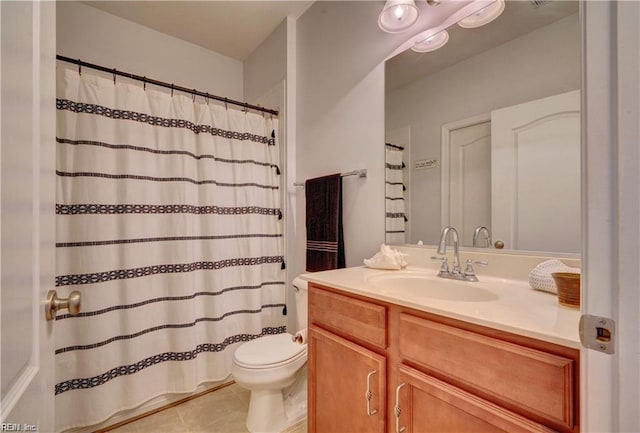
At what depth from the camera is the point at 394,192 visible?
1.55m

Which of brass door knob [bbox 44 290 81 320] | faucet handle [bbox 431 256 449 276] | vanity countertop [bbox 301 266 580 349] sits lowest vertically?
vanity countertop [bbox 301 266 580 349]

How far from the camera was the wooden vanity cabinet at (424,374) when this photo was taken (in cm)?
61

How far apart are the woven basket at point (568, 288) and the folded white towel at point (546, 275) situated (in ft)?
0.38

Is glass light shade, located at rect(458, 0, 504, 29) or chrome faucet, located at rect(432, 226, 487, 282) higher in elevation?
glass light shade, located at rect(458, 0, 504, 29)

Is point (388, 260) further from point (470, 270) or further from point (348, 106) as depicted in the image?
point (348, 106)

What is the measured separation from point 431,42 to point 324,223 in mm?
1128

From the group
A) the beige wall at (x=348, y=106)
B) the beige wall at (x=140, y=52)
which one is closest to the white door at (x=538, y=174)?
the beige wall at (x=348, y=106)

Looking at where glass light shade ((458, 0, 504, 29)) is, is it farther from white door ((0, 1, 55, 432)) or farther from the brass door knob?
the brass door knob

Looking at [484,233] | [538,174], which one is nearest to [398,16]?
[538,174]

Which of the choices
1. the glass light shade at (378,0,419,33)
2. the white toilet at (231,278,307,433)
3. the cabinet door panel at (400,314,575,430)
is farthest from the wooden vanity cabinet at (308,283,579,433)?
the glass light shade at (378,0,419,33)

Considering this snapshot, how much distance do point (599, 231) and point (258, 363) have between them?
1.43 metres

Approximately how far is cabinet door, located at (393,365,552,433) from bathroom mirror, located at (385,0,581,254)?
0.66 metres

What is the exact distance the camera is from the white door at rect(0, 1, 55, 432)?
0.41 meters

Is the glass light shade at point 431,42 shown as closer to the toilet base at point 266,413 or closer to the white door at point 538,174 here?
the white door at point 538,174
